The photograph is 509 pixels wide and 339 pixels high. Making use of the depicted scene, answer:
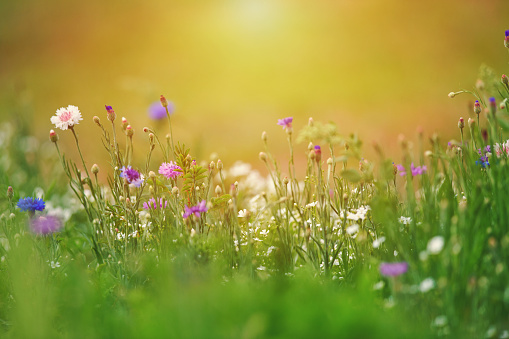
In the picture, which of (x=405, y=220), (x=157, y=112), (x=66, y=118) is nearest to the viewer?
(x=405, y=220)

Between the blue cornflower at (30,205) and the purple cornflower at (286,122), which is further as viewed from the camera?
the blue cornflower at (30,205)

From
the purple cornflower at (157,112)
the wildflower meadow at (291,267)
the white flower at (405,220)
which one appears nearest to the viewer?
the wildflower meadow at (291,267)

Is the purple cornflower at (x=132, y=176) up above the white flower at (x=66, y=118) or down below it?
below

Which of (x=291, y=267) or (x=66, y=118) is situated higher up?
(x=66, y=118)

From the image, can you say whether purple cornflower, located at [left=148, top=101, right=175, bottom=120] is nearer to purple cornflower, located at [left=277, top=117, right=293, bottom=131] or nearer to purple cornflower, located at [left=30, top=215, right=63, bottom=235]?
purple cornflower, located at [left=30, top=215, right=63, bottom=235]

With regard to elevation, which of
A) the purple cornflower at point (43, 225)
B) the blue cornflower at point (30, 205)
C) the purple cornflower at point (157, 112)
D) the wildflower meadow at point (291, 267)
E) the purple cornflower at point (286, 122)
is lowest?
the wildflower meadow at point (291, 267)

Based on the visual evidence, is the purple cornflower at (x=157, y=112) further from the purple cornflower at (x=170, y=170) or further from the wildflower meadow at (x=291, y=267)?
the purple cornflower at (x=170, y=170)

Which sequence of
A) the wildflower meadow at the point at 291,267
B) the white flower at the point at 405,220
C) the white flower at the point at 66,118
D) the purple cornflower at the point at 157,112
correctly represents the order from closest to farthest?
1. the wildflower meadow at the point at 291,267
2. the white flower at the point at 405,220
3. the white flower at the point at 66,118
4. the purple cornflower at the point at 157,112

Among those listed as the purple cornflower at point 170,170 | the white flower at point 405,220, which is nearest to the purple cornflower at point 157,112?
the purple cornflower at point 170,170

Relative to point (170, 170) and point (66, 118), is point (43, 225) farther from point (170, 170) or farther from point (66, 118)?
point (170, 170)

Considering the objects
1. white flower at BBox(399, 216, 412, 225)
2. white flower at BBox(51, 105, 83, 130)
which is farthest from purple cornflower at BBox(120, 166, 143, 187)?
white flower at BBox(399, 216, 412, 225)

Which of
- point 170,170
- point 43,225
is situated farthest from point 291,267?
point 43,225
